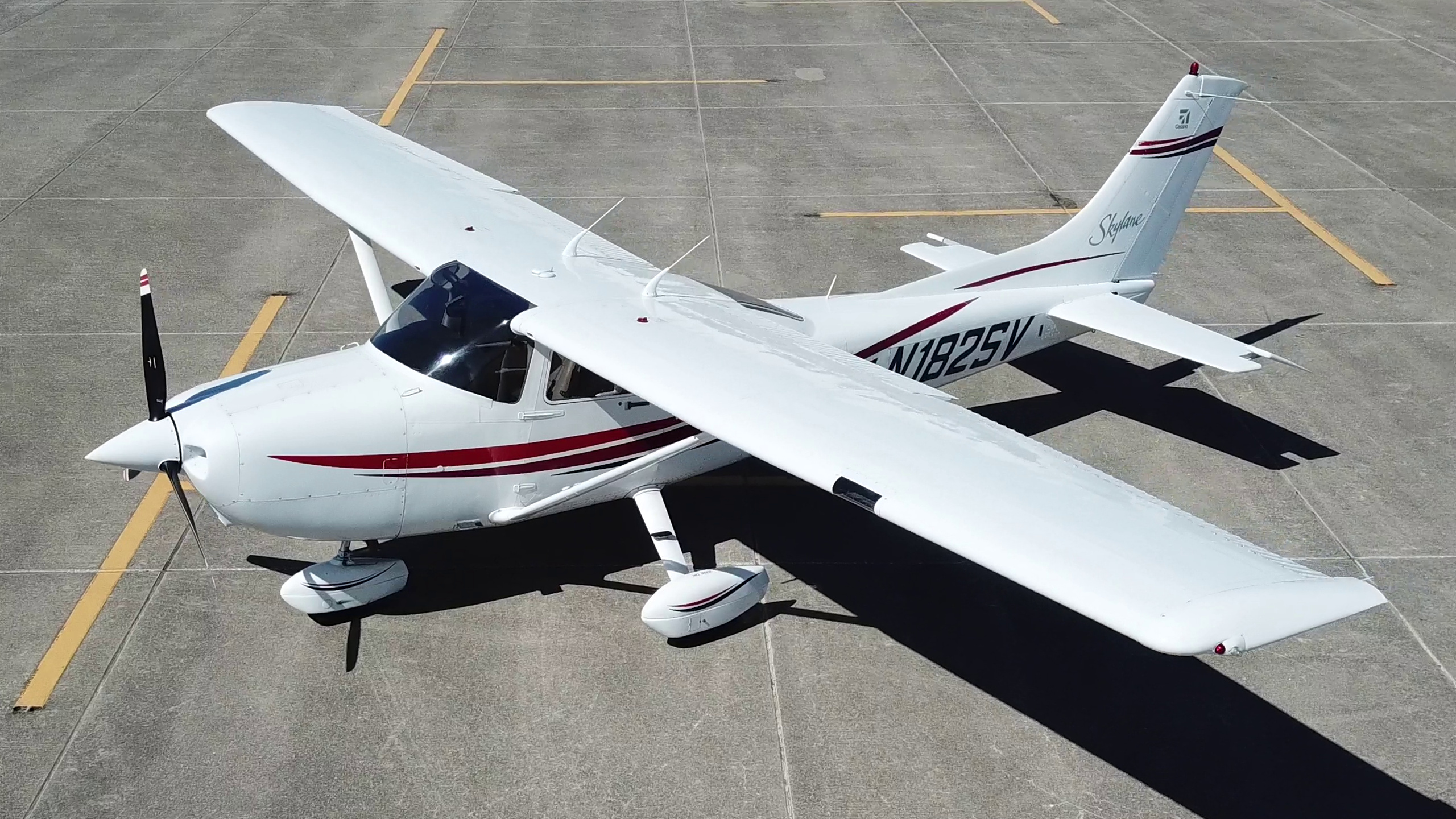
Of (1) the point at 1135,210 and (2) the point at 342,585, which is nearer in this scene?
(2) the point at 342,585

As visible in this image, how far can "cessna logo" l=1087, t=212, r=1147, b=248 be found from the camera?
10125 mm

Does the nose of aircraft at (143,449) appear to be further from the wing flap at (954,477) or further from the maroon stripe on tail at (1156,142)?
the maroon stripe on tail at (1156,142)

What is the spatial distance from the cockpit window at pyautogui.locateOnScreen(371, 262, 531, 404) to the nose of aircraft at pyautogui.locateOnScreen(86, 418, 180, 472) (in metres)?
1.40

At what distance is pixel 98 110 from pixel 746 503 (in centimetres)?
1337

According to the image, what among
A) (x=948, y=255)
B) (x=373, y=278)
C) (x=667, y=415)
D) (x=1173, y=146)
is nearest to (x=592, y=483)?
(x=667, y=415)

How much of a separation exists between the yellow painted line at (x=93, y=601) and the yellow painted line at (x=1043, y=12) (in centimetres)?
1973

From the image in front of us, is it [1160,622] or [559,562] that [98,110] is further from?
[1160,622]

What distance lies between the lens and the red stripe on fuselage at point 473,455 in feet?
23.1

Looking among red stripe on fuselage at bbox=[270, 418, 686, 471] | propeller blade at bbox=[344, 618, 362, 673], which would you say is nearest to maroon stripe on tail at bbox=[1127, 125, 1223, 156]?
red stripe on fuselage at bbox=[270, 418, 686, 471]

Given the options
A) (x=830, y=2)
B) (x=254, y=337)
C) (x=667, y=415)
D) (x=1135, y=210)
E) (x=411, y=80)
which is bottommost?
(x=254, y=337)

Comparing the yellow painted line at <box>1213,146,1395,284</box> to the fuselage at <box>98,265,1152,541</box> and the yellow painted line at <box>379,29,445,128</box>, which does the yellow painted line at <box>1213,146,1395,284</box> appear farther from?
the yellow painted line at <box>379,29,445,128</box>

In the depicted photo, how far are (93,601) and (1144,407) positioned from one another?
29.5ft

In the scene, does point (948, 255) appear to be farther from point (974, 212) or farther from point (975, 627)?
point (975, 627)

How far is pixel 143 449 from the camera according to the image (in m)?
6.70
